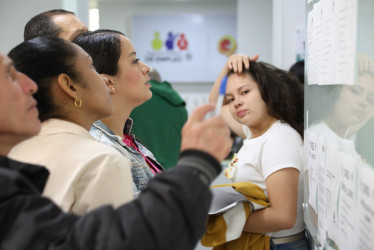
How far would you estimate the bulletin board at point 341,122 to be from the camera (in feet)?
3.18

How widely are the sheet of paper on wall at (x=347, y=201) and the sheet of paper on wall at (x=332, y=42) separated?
0.19 metres

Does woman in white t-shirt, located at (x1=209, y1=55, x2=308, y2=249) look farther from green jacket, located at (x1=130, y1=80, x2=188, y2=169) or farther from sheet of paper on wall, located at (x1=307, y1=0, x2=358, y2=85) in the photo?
green jacket, located at (x1=130, y1=80, x2=188, y2=169)

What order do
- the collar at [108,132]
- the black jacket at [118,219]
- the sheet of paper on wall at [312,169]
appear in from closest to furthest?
the black jacket at [118,219]
the sheet of paper on wall at [312,169]
the collar at [108,132]

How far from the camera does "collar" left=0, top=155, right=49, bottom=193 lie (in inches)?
33.8

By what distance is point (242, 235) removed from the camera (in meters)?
1.85

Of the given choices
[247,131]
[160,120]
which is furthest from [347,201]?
[160,120]

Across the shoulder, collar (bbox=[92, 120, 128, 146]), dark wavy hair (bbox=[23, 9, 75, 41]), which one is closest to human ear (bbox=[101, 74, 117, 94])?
collar (bbox=[92, 120, 128, 146])

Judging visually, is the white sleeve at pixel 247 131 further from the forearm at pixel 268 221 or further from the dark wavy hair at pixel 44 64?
the dark wavy hair at pixel 44 64

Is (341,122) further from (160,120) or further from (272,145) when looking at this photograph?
(160,120)

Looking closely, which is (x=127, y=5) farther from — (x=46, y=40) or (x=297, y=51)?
(x=46, y=40)

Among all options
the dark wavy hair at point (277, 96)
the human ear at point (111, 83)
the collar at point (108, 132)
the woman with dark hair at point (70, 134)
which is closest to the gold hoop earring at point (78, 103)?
the woman with dark hair at point (70, 134)

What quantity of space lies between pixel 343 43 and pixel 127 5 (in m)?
6.63

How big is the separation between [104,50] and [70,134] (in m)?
0.70

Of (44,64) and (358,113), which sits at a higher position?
(44,64)
